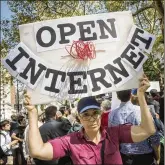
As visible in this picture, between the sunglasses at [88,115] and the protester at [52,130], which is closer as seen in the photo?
the sunglasses at [88,115]

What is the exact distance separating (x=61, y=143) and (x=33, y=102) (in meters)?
0.41

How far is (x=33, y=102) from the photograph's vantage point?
3316 millimetres

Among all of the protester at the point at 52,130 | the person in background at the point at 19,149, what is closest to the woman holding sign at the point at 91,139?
the protester at the point at 52,130

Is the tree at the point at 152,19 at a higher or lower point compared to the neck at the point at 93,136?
higher

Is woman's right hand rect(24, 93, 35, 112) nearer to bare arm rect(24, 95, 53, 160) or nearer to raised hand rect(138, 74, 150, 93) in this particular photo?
bare arm rect(24, 95, 53, 160)

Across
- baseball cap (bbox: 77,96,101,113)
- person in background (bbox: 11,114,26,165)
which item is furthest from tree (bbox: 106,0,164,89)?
baseball cap (bbox: 77,96,101,113)

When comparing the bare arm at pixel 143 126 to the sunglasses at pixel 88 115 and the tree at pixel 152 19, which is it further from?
the tree at pixel 152 19

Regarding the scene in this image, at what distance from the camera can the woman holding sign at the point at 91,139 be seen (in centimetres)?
306

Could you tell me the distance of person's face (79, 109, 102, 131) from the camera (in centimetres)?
317

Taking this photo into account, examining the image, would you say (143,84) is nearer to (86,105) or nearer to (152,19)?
(86,105)

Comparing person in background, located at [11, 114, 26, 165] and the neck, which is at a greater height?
the neck

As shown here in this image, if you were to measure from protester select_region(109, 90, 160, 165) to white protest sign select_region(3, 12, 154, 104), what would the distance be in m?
1.35

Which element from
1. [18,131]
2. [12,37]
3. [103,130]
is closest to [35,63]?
[103,130]

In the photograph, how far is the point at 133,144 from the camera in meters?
4.70
